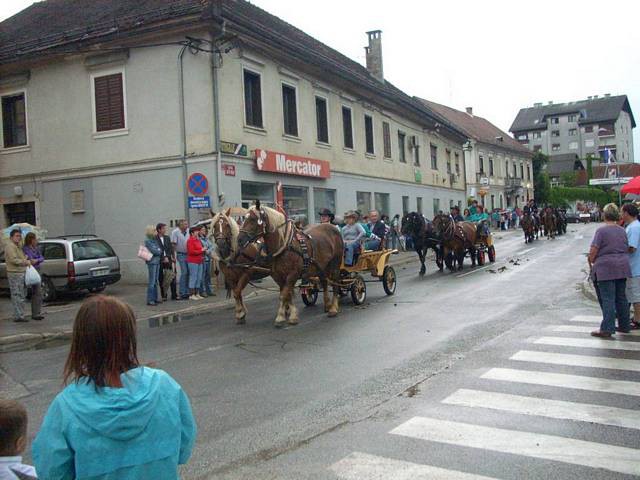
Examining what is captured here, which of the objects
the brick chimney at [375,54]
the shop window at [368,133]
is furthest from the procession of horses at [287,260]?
the brick chimney at [375,54]

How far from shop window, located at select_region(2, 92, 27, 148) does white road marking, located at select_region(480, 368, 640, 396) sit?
19.8 meters

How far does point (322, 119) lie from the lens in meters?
25.0

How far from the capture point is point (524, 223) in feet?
102

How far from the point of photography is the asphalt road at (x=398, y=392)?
4477 millimetres

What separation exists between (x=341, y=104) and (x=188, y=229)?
12173mm

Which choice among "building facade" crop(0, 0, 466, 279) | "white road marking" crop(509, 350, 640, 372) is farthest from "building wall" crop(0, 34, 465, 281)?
"white road marking" crop(509, 350, 640, 372)

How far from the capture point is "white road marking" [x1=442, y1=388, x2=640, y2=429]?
5.27m

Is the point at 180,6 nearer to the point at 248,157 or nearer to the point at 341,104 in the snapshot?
the point at 248,157

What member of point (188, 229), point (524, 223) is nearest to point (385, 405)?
point (188, 229)

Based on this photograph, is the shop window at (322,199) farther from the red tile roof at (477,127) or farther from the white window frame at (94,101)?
the red tile roof at (477,127)

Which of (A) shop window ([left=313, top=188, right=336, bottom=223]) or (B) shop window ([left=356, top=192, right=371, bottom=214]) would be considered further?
(B) shop window ([left=356, top=192, right=371, bottom=214])

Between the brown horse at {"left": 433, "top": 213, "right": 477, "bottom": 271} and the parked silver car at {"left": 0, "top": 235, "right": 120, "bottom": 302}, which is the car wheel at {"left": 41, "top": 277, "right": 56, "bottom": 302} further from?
the brown horse at {"left": 433, "top": 213, "right": 477, "bottom": 271}

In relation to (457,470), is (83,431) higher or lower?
higher

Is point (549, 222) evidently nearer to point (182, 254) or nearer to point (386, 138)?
point (386, 138)
